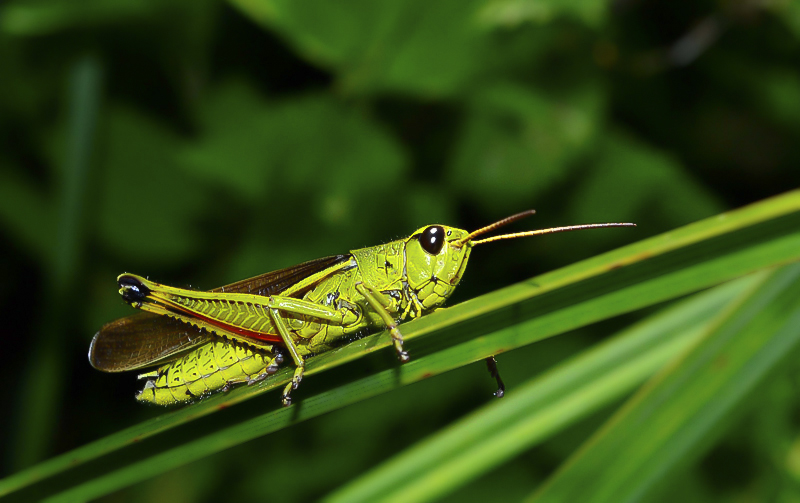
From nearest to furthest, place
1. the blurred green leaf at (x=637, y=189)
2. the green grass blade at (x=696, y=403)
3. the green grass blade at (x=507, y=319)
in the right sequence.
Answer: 1. the green grass blade at (x=507, y=319)
2. the green grass blade at (x=696, y=403)
3. the blurred green leaf at (x=637, y=189)

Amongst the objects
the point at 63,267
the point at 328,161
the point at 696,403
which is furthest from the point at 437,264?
the point at 63,267

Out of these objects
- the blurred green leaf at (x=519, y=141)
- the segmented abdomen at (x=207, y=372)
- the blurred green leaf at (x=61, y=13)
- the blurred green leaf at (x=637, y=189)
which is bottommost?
the segmented abdomen at (x=207, y=372)

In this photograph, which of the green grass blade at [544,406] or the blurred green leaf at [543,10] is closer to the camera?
the green grass blade at [544,406]

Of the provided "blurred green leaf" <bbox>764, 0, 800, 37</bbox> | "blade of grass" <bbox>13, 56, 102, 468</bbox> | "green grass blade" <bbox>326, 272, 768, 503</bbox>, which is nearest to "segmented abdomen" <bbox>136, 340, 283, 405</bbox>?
"green grass blade" <bbox>326, 272, 768, 503</bbox>

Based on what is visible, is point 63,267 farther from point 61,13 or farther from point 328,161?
point 328,161

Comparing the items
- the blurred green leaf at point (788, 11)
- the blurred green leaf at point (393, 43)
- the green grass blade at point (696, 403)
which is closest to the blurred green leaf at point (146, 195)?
the blurred green leaf at point (393, 43)

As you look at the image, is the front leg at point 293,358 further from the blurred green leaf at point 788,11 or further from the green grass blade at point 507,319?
the blurred green leaf at point 788,11

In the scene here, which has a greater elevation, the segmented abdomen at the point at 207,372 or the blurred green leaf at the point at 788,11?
the blurred green leaf at the point at 788,11

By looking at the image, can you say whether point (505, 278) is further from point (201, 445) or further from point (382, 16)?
point (201, 445)

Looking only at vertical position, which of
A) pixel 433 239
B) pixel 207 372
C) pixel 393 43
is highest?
pixel 393 43
